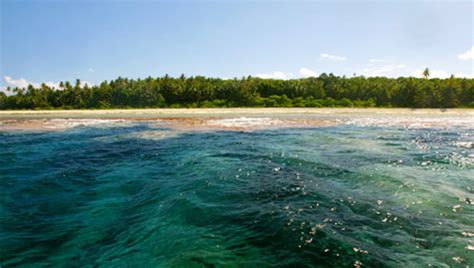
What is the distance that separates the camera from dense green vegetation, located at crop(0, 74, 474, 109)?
53.9 metres

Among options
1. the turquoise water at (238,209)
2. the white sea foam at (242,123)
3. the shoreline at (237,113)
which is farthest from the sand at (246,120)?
the turquoise water at (238,209)

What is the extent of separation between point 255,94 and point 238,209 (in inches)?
2207

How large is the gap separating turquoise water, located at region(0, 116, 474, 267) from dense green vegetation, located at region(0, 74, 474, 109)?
44749mm

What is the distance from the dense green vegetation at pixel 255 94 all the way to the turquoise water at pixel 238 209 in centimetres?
4475

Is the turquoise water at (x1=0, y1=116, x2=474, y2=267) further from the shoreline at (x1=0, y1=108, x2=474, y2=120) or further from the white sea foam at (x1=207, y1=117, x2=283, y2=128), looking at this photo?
the shoreline at (x1=0, y1=108, x2=474, y2=120)

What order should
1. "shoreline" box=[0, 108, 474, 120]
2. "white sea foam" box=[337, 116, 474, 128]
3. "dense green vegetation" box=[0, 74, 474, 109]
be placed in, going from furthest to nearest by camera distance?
1. "dense green vegetation" box=[0, 74, 474, 109]
2. "shoreline" box=[0, 108, 474, 120]
3. "white sea foam" box=[337, 116, 474, 128]

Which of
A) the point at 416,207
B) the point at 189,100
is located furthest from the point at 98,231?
the point at 189,100

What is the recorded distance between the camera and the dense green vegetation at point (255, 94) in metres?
53.9

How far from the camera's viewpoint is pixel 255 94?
62344 mm

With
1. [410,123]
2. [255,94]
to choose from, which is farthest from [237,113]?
[410,123]

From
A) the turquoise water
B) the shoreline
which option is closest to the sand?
the shoreline

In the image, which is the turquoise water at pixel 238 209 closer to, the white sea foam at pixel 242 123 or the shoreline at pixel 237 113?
the white sea foam at pixel 242 123

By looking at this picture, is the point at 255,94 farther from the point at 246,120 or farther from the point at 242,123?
the point at 242,123

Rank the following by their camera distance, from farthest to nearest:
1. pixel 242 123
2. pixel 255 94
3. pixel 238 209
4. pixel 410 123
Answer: pixel 255 94, pixel 410 123, pixel 242 123, pixel 238 209
